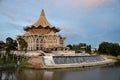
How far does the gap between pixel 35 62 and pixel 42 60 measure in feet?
6.36

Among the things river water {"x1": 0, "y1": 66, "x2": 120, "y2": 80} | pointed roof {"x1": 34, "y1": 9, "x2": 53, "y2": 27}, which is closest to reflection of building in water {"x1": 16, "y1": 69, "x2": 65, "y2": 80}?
river water {"x1": 0, "y1": 66, "x2": 120, "y2": 80}

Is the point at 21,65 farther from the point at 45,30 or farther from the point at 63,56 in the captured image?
the point at 45,30

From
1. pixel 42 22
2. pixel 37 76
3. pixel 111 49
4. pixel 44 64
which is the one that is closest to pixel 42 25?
pixel 42 22

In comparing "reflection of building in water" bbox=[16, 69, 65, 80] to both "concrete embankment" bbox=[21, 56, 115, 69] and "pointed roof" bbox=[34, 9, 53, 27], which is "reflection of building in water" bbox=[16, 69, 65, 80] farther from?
"pointed roof" bbox=[34, 9, 53, 27]

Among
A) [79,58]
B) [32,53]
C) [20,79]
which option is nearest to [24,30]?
[32,53]

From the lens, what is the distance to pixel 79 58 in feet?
208

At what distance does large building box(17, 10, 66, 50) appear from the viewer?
85.0 meters

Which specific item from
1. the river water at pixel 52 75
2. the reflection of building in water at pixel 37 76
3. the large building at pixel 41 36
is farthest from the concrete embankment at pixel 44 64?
the large building at pixel 41 36

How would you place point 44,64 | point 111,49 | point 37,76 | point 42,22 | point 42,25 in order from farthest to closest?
point 111,49 → point 42,22 → point 42,25 → point 44,64 → point 37,76

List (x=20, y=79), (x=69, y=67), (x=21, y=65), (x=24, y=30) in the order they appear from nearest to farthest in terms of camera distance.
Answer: (x=20, y=79) < (x=21, y=65) < (x=69, y=67) < (x=24, y=30)

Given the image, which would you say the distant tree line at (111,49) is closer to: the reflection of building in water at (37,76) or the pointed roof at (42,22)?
the pointed roof at (42,22)

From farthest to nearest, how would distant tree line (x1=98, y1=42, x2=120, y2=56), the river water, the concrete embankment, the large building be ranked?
distant tree line (x1=98, y1=42, x2=120, y2=56)
the large building
the concrete embankment
the river water

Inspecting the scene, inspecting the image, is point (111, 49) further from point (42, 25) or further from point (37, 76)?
point (37, 76)

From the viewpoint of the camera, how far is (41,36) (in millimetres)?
85688
